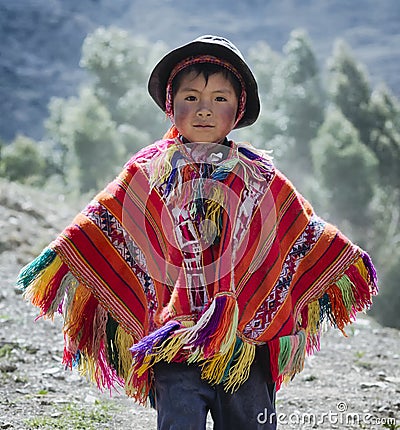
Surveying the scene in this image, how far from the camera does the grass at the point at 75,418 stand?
308 cm

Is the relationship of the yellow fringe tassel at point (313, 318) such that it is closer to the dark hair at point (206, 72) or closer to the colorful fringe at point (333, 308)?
the colorful fringe at point (333, 308)

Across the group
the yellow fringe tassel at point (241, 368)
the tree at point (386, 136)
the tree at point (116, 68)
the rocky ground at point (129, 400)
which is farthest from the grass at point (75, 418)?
the tree at point (116, 68)

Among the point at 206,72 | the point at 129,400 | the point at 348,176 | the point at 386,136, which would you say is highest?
the point at 386,136

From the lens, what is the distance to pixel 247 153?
2.54m

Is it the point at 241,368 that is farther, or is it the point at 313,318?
the point at 313,318

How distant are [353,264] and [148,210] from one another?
2.36ft

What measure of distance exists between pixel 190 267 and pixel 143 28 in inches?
2147

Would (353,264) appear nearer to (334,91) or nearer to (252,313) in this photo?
(252,313)

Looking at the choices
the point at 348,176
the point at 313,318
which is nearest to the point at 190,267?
the point at 313,318

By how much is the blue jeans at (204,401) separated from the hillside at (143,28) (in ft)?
159

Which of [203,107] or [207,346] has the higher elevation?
[203,107]

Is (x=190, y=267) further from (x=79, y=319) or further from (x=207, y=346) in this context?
(x=79, y=319)

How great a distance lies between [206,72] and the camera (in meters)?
2.41
